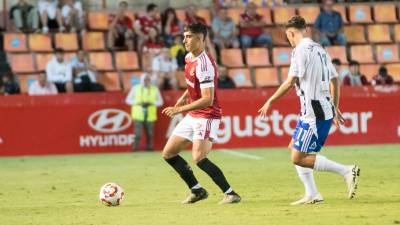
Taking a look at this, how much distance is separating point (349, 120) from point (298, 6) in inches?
217

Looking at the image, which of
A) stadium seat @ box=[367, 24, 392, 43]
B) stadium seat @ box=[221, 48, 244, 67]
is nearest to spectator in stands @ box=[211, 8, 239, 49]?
stadium seat @ box=[221, 48, 244, 67]

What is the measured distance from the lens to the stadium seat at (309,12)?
2666cm

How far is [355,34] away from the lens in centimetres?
2670

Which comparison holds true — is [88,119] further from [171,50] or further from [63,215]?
[63,215]

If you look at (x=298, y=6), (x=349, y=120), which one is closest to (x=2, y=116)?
(x=349, y=120)

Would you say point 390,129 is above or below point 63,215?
below

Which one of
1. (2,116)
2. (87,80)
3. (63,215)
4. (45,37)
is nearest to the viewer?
(63,215)

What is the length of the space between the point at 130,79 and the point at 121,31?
50.4 inches

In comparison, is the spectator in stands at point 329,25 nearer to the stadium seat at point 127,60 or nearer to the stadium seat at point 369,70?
the stadium seat at point 369,70

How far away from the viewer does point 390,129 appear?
22188 mm

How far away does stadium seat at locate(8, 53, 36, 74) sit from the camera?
23.6 metres

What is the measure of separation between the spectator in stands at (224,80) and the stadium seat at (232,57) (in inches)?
70.9

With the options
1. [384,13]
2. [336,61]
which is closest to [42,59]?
[336,61]

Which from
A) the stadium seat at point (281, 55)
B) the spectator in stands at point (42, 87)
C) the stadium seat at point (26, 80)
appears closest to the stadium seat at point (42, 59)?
the stadium seat at point (26, 80)
